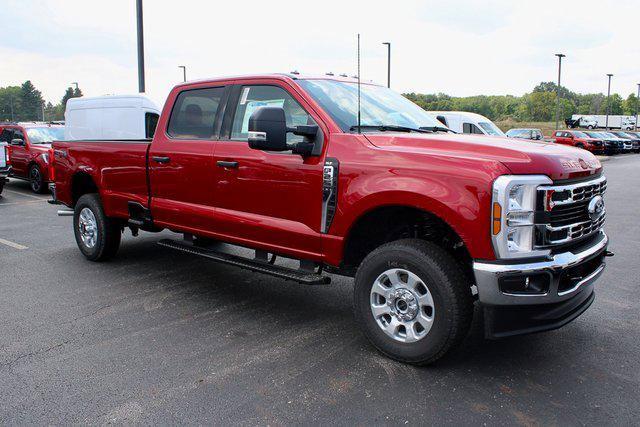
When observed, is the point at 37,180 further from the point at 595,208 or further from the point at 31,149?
the point at 595,208

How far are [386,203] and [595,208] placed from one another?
1440 mm

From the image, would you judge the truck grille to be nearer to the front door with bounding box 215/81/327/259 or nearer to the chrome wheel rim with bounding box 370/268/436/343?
the chrome wheel rim with bounding box 370/268/436/343

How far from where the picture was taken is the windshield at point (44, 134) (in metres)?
15.0

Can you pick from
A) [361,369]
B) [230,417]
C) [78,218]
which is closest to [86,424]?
[230,417]

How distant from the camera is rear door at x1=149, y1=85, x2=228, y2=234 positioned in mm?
5094

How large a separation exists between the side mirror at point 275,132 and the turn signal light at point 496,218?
1.42 meters

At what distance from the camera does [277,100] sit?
187 inches

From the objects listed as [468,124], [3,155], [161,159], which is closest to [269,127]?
[161,159]

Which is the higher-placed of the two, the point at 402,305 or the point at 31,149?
the point at 31,149

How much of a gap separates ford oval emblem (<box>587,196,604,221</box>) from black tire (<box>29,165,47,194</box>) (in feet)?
44.0

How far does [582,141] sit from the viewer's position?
35219mm

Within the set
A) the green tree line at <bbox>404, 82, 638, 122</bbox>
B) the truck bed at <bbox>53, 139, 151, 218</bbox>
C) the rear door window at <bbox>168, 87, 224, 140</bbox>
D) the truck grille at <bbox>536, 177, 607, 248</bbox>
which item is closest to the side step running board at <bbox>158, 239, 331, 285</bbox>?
the truck bed at <bbox>53, 139, 151, 218</bbox>

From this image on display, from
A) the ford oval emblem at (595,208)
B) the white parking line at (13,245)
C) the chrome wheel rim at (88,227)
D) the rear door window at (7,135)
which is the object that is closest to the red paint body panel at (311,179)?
the ford oval emblem at (595,208)

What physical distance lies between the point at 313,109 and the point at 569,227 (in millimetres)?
2032
